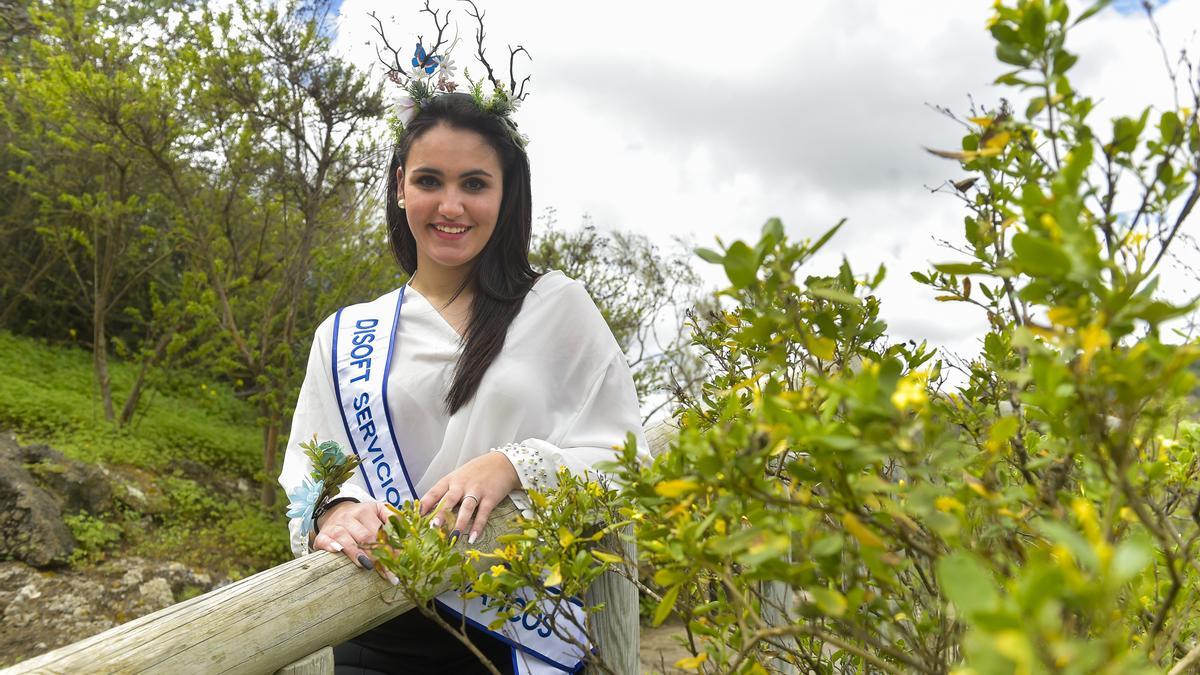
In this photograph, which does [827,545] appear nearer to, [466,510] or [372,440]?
[466,510]

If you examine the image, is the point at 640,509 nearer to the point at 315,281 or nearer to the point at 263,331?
the point at 263,331

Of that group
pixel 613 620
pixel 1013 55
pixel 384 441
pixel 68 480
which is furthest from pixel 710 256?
pixel 68 480

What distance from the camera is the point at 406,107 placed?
7.77ft

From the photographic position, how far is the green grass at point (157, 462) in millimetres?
5578

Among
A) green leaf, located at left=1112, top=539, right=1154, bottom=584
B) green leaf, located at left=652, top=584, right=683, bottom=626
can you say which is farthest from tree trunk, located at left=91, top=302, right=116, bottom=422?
green leaf, located at left=1112, top=539, right=1154, bottom=584

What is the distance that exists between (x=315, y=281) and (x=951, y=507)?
7695 millimetres

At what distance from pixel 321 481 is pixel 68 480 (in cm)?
470

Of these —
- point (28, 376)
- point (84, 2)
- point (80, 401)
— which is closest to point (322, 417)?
point (84, 2)

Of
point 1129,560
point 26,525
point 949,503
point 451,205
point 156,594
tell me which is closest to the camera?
point 1129,560

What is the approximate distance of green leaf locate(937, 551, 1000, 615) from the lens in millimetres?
482

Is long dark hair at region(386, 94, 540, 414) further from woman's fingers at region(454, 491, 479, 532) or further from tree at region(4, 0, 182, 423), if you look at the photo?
tree at region(4, 0, 182, 423)

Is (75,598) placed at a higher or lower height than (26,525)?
lower

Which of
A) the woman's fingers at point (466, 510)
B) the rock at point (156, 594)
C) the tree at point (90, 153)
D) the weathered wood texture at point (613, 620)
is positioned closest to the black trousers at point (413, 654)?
the weathered wood texture at point (613, 620)

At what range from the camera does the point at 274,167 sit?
677 cm
